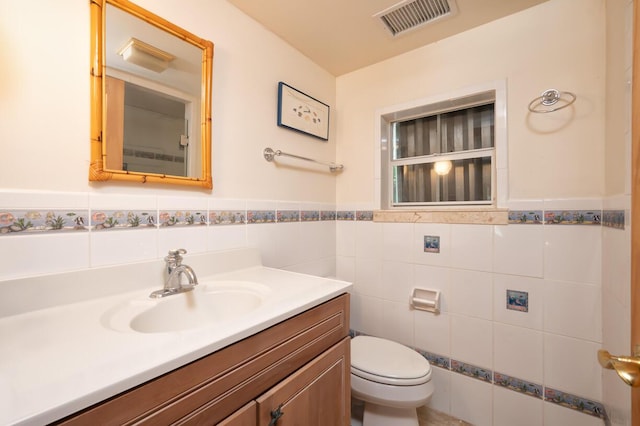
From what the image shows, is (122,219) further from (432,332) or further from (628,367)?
(432,332)

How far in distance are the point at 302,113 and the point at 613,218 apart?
→ 151 centimetres

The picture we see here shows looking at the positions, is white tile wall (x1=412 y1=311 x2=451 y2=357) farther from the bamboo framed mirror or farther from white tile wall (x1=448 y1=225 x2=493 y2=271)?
the bamboo framed mirror

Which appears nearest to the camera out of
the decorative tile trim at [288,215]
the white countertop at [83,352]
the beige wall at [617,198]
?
the white countertop at [83,352]

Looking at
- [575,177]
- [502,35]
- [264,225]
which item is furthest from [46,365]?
[502,35]

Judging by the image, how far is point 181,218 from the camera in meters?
1.11

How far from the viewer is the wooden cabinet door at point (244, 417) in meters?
0.64

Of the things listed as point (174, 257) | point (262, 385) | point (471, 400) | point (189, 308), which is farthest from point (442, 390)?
point (174, 257)

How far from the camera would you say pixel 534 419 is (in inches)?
52.3

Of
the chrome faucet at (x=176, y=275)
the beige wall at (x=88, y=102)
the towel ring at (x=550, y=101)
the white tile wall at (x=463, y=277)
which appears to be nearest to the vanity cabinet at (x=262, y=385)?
the chrome faucet at (x=176, y=275)

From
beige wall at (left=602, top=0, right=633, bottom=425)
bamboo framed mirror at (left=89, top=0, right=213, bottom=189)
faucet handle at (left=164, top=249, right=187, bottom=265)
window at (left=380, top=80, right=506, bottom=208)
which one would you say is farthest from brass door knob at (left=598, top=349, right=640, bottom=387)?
bamboo framed mirror at (left=89, top=0, right=213, bottom=189)

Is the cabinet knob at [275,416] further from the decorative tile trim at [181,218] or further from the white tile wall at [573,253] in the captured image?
the white tile wall at [573,253]

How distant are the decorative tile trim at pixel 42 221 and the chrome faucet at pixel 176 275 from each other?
0.27 metres

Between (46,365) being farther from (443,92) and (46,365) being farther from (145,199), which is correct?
(443,92)

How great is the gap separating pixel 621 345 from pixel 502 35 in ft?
4.74
